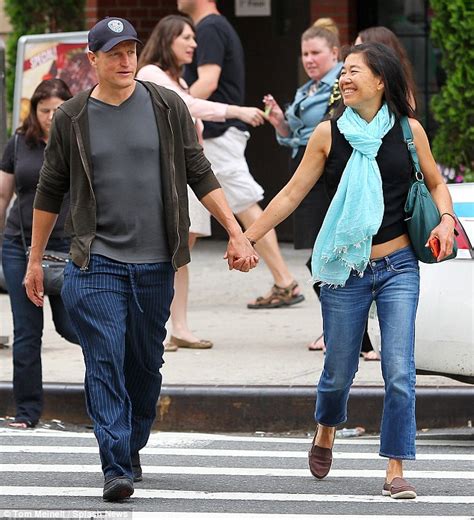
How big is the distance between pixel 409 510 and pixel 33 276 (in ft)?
5.98

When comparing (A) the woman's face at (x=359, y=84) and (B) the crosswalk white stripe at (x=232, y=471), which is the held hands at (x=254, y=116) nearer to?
(B) the crosswalk white stripe at (x=232, y=471)

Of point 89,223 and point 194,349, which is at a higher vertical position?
point 89,223

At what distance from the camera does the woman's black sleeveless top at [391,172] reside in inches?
251

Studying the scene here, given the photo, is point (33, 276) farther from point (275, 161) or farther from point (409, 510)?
point (275, 161)

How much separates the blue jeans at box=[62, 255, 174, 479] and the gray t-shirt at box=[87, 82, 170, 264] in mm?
69

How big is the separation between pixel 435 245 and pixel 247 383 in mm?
2793

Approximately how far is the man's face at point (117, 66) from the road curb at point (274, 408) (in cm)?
277

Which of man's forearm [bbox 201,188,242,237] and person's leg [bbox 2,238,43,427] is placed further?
person's leg [bbox 2,238,43,427]

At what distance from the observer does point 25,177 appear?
8.22 meters

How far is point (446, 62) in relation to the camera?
12891mm

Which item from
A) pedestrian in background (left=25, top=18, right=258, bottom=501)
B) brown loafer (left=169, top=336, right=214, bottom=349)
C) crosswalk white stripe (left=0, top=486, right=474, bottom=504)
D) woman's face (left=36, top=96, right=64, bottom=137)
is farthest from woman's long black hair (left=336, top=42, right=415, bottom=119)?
brown loafer (left=169, top=336, right=214, bottom=349)

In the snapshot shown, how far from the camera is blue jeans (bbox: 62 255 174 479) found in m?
6.20

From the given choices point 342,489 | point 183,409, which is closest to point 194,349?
point 183,409

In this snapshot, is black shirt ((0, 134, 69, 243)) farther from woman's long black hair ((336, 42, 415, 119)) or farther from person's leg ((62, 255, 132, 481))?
woman's long black hair ((336, 42, 415, 119))
